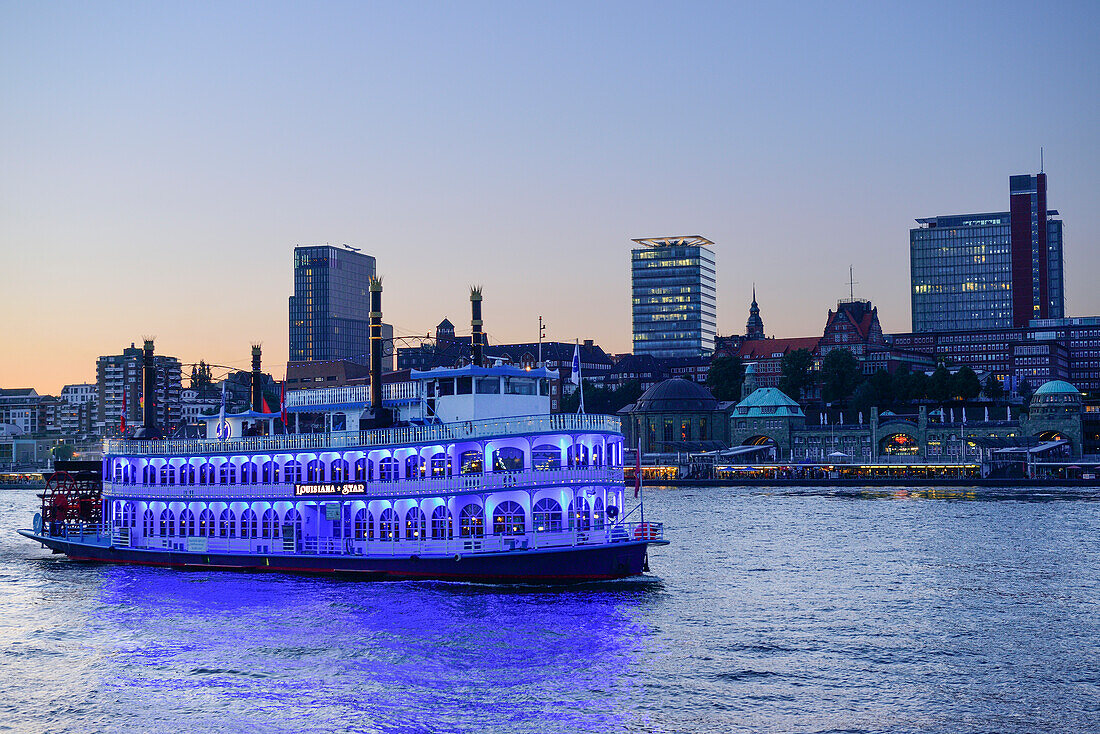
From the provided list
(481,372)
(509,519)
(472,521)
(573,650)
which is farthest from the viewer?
(481,372)

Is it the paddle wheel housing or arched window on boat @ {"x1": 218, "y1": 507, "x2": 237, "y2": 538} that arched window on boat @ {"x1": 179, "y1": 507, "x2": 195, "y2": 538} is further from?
the paddle wheel housing

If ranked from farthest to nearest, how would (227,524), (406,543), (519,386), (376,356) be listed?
1. (227,524)
2. (376,356)
3. (519,386)
4. (406,543)

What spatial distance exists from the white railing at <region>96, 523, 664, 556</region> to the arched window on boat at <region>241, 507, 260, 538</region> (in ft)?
1.47

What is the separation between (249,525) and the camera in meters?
58.7

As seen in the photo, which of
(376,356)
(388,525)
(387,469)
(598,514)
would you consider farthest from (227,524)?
(598,514)

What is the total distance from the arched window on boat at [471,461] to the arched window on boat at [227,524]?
14891mm

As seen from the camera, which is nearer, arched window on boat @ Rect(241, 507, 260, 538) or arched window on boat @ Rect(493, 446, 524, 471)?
arched window on boat @ Rect(493, 446, 524, 471)

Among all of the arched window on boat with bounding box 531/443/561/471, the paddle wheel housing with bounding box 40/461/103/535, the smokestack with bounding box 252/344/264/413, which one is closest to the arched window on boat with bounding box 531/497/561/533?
the arched window on boat with bounding box 531/443/561/471

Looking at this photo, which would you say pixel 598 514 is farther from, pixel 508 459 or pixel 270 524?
pixel 270 524

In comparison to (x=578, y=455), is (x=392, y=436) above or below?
above

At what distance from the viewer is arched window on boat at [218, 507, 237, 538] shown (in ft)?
195

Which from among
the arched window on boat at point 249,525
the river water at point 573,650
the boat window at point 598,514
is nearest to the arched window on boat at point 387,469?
the river water at point 573,650

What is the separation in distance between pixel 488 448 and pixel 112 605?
19028 mm

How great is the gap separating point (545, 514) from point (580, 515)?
70.0 inches
